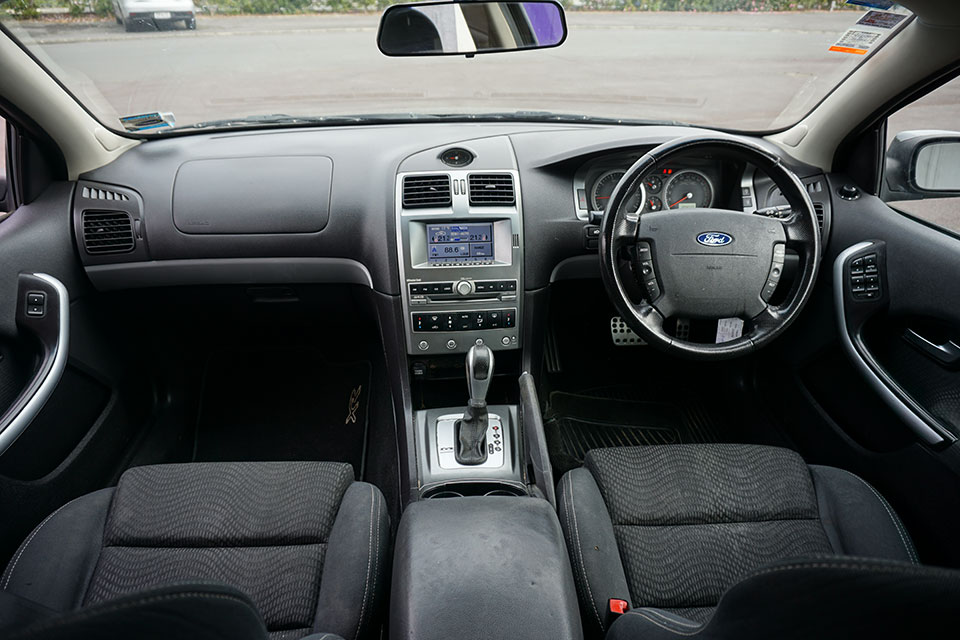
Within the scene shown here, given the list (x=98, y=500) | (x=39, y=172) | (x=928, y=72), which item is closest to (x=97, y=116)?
(x=39, y=172)

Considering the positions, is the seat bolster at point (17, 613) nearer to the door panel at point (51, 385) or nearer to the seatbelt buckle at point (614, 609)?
the seatbelt buckle at point (614, 609)

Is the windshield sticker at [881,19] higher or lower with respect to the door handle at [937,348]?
higher

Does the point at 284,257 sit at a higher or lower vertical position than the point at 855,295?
higher

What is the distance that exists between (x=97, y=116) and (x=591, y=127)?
6.22 ft

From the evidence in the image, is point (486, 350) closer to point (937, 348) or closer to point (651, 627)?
point (651, 627)

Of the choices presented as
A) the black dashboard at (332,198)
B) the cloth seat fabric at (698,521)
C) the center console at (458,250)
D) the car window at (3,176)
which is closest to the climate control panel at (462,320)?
the center console at (458,250)

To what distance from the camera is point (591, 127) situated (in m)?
2.56

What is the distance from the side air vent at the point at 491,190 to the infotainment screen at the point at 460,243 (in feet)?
0.27

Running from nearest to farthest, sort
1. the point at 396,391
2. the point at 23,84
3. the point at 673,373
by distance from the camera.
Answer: the point at 23,84 → the point at 396,391 → the point at 673,373

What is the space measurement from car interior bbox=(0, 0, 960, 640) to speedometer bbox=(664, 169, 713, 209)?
0.03 feet

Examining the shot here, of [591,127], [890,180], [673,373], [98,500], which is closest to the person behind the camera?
[98,500]

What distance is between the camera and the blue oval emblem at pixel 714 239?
192cm

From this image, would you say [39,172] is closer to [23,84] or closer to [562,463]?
[23,84]

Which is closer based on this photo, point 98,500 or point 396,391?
point 98,500
